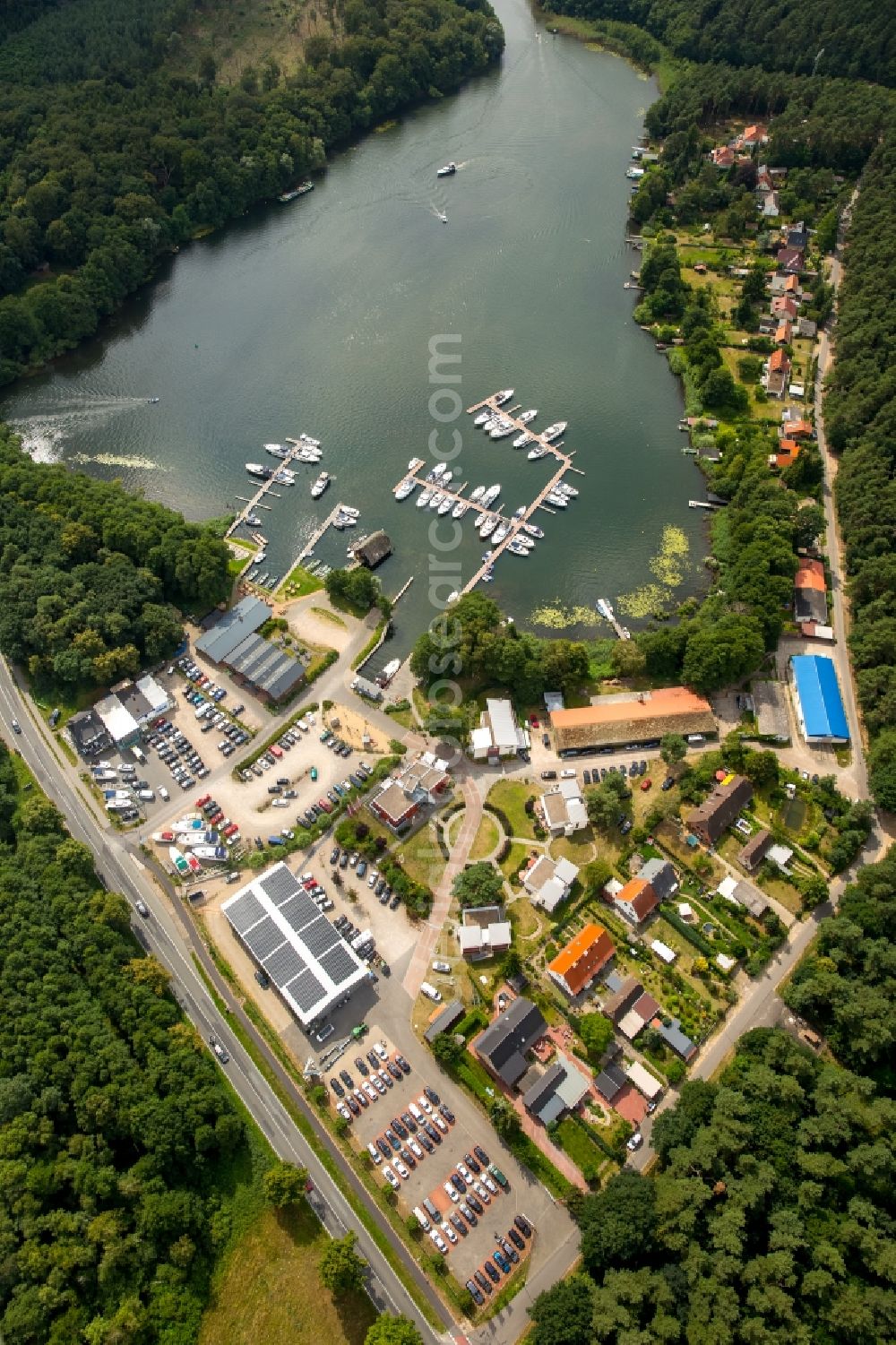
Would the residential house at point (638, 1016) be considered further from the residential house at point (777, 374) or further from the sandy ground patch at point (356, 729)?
the residential house at point (777, 374)

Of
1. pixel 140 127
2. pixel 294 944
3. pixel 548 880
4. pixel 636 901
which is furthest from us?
pixel 140 127

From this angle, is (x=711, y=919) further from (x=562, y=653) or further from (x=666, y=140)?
(x=666, y=140)

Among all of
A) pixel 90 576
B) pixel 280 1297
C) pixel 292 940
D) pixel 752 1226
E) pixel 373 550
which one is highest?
pixel 373 550

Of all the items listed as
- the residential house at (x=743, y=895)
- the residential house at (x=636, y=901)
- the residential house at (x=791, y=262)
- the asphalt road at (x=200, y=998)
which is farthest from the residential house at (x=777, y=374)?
the asphalt road at (x=200, y=998)

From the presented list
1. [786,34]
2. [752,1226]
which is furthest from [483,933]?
[786,34]

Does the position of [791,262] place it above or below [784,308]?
above

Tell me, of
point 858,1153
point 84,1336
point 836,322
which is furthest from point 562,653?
point 836,322

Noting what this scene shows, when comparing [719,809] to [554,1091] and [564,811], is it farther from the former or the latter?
[554,1091]
